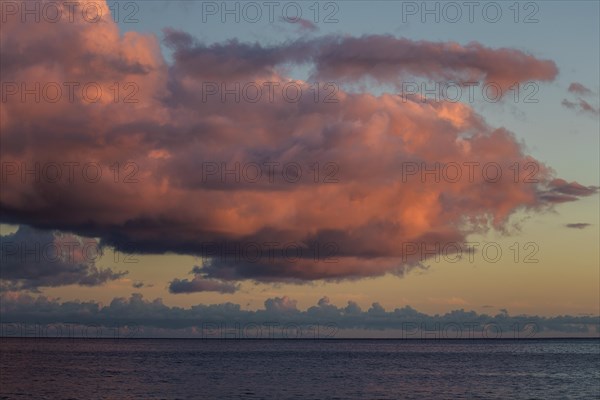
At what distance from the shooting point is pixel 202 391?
105 metres

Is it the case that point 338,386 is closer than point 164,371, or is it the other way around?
point 338,386

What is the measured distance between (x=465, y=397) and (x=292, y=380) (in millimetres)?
35078

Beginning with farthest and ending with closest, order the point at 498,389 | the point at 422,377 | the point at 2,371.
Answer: the point at 2,371 → the point at 422,377 → the point at 498,389

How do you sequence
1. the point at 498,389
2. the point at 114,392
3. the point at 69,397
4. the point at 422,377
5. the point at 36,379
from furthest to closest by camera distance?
the point at 422,377 → the point at 36,379 → the point at 498,389 → the point at 114,392 → the point at 69,397

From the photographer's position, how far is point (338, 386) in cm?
11506

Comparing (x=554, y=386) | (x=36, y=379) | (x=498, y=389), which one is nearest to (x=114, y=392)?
(x=36, y=379)

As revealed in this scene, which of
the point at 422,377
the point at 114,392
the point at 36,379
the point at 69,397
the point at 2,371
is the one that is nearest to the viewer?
the point at 69,397

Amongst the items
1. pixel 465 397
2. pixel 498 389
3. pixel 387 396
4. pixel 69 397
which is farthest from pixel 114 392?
pixel 498 389

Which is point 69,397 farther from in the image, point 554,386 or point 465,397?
point 554,386

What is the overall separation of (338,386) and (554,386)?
32069 millimetres

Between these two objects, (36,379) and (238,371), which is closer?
(36,379)

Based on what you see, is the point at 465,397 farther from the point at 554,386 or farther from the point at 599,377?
Result: the point at 599,377

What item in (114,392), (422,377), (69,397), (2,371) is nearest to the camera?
(69,397)

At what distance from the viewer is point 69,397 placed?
94125 mm
